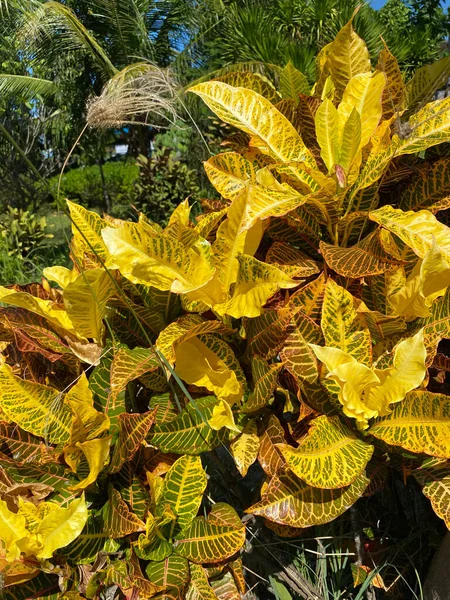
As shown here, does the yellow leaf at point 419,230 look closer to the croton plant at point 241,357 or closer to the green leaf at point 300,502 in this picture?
the croton plant at point 241,357

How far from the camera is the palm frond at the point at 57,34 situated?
24.1 feet

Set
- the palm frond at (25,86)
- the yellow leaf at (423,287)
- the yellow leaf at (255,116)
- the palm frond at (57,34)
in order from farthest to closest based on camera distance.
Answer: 1. the palm frond at (25,86)
2. the palm frond at (57,34)
3. the yellow leaf at (255,116)
4. the yellow leaf at (423,287)

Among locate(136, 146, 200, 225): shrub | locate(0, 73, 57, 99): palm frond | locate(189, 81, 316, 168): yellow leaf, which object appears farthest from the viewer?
locate(0, 73, 57, 99): palm frond

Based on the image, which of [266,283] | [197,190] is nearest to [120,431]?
[266,283]

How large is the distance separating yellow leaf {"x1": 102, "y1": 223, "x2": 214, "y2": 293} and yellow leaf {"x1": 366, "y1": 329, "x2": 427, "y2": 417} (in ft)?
0.94

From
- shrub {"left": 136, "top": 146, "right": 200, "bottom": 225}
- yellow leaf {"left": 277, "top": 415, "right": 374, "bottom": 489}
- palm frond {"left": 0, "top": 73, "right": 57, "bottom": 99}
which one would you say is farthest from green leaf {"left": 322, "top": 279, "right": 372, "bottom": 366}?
palm frond {"left": 0, "top": 73, "right": 57, "bottom": 99}

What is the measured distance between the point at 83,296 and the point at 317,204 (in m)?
0.40

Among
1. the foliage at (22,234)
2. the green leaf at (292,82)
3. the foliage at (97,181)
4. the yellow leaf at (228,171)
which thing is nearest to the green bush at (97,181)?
the foliage at (97,181)

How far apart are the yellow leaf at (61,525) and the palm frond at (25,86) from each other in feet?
26.9

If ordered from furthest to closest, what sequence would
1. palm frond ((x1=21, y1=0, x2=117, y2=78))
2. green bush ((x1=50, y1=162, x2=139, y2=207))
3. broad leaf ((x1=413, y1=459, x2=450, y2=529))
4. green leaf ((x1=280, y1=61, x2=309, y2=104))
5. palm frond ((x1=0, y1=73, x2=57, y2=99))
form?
green bush ((x1=50, y1=162, x2=139, y2=207)) → palm frond ((x1=0, y1=73, x2=57, y2=99)) → palm frond ((x1=21, y1=0, x2=117, y2=78)) → green leaf ((x1=280, y1=61, x2=309, y2=104)) → broad leaf ((x1=413, y1=459, x2=450, y2=529))

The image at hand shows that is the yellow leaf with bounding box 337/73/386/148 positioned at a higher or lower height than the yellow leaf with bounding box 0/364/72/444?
higher

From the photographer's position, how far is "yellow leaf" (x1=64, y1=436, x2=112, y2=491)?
0.79 meters

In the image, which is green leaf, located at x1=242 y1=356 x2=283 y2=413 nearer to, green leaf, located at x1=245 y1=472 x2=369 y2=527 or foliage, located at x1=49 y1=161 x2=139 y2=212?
green leaf, located at x1=245 y1=472 x2=369 y2=527

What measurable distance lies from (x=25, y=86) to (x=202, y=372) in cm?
870
